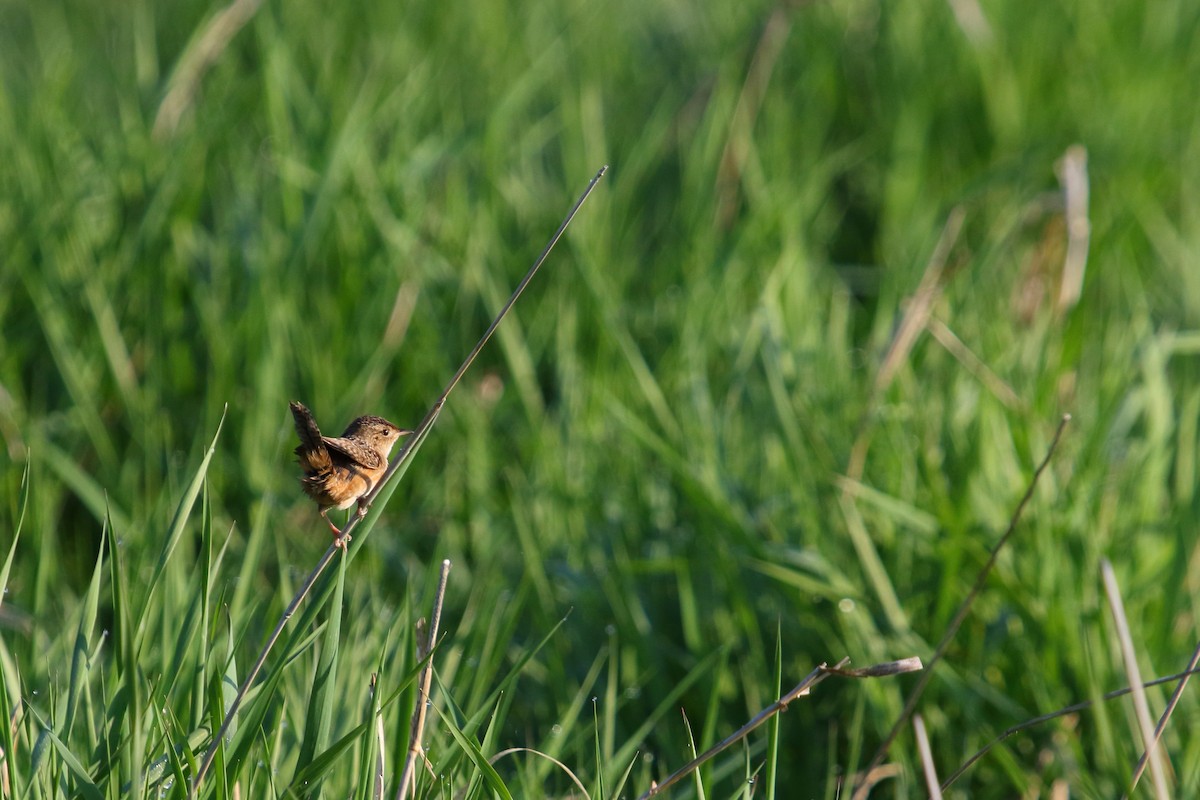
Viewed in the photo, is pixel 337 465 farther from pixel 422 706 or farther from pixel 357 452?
pixel 422 706

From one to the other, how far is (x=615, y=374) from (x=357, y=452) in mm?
1290

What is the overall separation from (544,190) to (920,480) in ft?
5.03

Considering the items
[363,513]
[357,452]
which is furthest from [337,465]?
[363,513]

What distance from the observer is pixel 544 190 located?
3541mm

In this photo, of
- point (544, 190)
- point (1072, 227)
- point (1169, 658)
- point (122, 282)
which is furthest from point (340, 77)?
point (1169, 658)

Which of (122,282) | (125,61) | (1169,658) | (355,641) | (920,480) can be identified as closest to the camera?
(355,641)

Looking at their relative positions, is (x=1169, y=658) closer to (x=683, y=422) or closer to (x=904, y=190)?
(x=683, y=422)

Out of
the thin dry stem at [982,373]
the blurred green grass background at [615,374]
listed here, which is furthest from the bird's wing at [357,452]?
the thin dry stem at [982,373]

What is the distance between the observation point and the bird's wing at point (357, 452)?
1644 mm

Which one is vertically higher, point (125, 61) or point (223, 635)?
point (125, 61)

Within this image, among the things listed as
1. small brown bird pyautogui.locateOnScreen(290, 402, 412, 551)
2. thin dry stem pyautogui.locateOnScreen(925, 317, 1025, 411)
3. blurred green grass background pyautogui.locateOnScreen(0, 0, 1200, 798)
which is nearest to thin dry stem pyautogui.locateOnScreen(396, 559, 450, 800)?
blurred green grass background pyautogui.locateOnScreen(0, 0, 1200, 798)

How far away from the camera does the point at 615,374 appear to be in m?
2.94

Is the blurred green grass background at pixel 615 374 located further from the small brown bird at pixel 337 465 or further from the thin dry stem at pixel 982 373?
the small brown bird at pixel 337 465

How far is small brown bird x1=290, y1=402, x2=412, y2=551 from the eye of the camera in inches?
61.4
